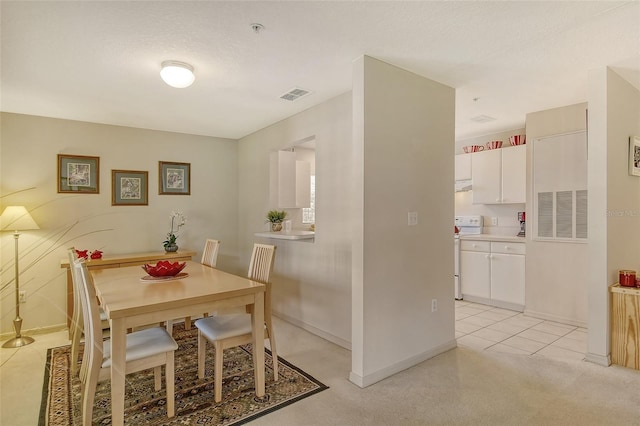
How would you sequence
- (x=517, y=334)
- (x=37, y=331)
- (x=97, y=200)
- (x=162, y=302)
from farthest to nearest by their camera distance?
(x=97, y=200) → (x=37, y=331) → (x=517, y=334) → (x=162, y=302)

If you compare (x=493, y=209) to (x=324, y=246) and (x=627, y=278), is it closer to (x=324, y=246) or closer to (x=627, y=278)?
(x=627, y=278)

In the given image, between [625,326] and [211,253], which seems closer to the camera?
[625,326]

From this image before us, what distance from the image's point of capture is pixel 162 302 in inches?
83.9

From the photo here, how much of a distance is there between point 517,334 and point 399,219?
1.97m

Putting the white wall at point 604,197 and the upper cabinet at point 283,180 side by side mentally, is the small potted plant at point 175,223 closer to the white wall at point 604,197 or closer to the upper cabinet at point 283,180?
the upper cabinet at point 283,180

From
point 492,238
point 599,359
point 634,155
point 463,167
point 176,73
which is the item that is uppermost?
point 176,73

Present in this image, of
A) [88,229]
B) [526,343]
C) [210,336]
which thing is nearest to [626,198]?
[526,343]

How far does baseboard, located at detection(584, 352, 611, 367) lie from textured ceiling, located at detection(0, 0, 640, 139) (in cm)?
239

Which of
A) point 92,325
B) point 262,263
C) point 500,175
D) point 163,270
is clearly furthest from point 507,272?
point 92,325

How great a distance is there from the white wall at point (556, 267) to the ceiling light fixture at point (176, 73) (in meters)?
3.81

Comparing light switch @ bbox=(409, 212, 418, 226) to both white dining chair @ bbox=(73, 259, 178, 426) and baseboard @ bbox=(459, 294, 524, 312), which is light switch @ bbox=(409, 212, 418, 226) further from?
baseboard @ bbox=(459, 294, 524, 312)

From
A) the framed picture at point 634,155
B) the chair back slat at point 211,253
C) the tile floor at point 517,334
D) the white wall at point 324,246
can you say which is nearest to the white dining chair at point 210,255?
the chair back slat at point 211,253

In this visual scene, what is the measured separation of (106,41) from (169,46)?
0.39m

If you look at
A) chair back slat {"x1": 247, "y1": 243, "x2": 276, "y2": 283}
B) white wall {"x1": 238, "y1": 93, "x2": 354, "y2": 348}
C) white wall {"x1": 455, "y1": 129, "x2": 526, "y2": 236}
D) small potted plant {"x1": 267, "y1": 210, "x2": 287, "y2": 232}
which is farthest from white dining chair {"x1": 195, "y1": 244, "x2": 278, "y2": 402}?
white wall {"x1": 455, "y1": 129, "x2": 526, "y2": 236}
